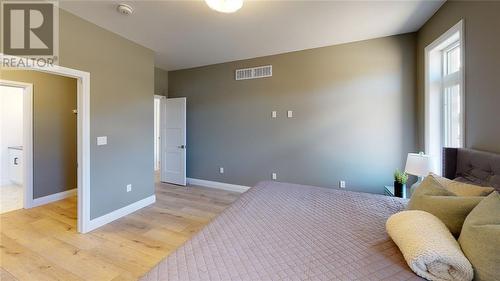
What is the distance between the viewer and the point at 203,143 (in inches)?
175

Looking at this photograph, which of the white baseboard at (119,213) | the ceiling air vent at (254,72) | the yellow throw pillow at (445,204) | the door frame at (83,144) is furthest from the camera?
the ceiling air vent at (254,72)

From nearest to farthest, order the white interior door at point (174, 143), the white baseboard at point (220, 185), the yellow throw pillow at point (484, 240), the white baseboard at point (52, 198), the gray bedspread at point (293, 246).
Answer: the yellow throw pillow at point (484, 240), the gray bedspread at point (293, 246), the white baseboard at point (52, 198), the white baseboard at point (220, 185), the white interior door at point (174, 143)

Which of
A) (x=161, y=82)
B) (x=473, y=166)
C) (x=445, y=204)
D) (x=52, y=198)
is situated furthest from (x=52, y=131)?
(x=473, y=166)

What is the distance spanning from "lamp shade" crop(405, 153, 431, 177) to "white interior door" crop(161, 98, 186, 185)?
384 centimetres

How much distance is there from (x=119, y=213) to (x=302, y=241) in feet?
9.27

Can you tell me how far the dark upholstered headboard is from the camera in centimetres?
143

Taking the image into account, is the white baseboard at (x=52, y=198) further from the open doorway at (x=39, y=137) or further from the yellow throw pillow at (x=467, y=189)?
the yellow throw pillow at (x=467, y=189)

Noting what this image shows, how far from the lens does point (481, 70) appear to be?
1699 mm

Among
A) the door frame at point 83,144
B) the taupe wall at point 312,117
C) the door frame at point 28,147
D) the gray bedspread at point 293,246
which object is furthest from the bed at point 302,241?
the door frame at point 28,147

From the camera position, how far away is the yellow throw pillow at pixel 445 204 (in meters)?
1.09

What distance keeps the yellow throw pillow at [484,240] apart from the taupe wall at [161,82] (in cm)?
495

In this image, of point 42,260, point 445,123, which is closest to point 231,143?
point 42,260

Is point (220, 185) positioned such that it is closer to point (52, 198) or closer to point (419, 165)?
point (52, 198)

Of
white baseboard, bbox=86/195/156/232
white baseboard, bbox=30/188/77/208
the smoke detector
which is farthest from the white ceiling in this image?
white baseboard, bbox=30/188/77/208
